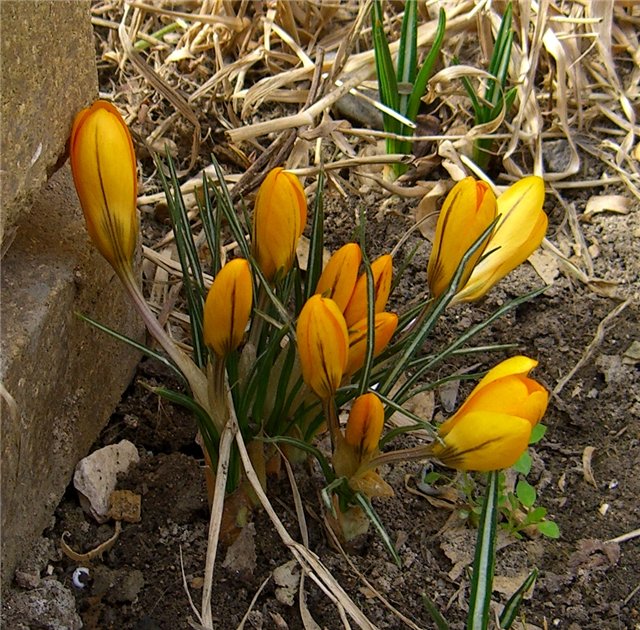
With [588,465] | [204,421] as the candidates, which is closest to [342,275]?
[204,421]

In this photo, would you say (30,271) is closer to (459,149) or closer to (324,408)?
(324,408)

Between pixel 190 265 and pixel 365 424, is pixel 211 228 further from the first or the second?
pixel 365 424

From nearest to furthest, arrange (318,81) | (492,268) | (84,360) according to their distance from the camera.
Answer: (492,268) < (84,360) < (318,81)

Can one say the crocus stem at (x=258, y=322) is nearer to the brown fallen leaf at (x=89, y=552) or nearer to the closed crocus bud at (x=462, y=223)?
the closed crocus bud at (x=462, y=223)

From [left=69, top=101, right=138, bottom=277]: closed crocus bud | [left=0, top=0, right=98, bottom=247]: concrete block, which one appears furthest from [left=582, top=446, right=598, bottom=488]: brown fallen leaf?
Result: [left=0, top=0, right=98, bottom=247]: concrete block

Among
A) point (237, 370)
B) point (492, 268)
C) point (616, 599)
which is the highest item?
point (492, 268)

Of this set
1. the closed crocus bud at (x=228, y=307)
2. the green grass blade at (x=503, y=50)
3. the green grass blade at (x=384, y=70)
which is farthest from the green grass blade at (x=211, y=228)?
the green grass blade at (x=503, y=50)

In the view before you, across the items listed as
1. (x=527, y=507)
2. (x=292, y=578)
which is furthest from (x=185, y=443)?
(x=527, y=507)

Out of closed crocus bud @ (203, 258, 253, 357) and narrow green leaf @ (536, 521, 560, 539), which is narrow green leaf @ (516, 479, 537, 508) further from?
closed crocus bud @ (203, 258, 253, 357)
